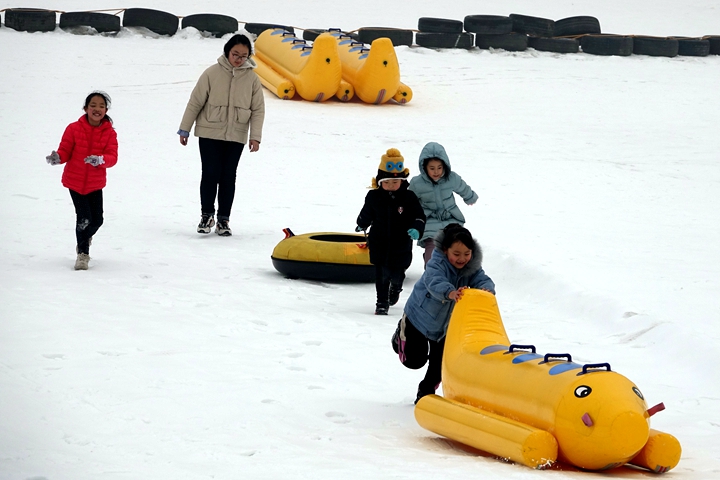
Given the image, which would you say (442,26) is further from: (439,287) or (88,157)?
(439,287)

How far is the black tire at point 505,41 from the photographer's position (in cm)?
2064

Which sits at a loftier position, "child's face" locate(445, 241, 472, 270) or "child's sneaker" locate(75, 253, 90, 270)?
"child's face" locate(445, 241, 472, 270)

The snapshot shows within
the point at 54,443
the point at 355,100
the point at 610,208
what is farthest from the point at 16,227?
the point at 355,100

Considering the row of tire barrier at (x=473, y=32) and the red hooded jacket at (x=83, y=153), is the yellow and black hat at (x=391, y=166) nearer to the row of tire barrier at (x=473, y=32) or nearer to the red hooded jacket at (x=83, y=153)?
the red hooded jacket at (x=83, y=153)

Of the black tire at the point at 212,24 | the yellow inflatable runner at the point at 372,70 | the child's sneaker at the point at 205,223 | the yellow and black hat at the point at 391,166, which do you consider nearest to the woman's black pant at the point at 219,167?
the child's sneaker at the point at 205,223

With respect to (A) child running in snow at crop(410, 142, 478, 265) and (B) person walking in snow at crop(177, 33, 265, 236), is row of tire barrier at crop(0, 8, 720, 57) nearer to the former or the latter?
(B) person walking in snow at crop(177, 33, 265, 236)

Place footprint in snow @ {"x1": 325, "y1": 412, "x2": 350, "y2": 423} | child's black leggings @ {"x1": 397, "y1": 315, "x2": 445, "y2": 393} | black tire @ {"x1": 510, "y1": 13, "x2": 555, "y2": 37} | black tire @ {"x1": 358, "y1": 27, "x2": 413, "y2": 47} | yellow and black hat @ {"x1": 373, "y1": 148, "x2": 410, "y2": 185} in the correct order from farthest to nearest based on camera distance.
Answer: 1. black tire @ {"x1": 510, "y1": 13, "x2": 555, "y2": 37}
2. black tire @ {"x1": 358, "y1": 27, "x2": 413, "y2": 47}
3. yellow and black hat @ {"x1": 373, "y1": 148, "x2": 410, "y2": 185}
4. child's black leggings @ {"x1": 397, "y1": 315, "x2": 445, "y2": 393}
5. footprint in snow @ {"x1": 325, "y1": 412, "x2": 350, "y2": 423}

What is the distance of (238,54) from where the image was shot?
8.43m

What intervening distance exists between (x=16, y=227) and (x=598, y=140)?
8678 millimetres

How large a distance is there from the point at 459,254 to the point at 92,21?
16548 mm

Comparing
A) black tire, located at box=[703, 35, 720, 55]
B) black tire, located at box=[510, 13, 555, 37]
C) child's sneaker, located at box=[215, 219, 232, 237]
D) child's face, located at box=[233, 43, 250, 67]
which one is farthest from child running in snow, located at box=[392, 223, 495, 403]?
black tire, located at box=[703, 35, 720, 55]

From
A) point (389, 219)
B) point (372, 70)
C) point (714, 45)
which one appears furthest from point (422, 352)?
point (714, 45)

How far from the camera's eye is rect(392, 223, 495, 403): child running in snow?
4.56 meters

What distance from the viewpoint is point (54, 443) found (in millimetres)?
3643
